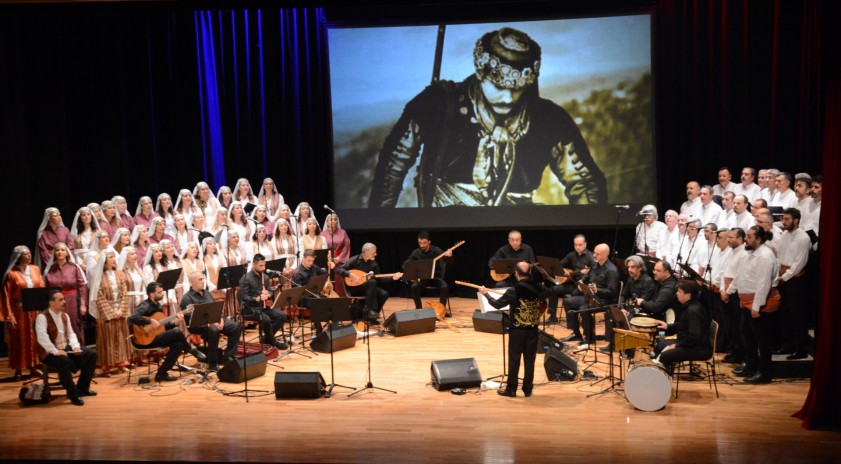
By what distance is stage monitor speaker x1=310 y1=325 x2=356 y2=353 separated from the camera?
10.4m

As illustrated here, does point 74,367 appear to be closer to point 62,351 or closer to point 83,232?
point 62,351

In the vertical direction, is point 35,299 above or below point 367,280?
above

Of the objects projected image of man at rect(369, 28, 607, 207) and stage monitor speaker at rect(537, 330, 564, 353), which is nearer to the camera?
stage monitor speaker at rect(537, 330, 564, 353)

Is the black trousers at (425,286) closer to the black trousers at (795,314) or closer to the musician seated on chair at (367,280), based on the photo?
the musician seated on chair at (367,280)

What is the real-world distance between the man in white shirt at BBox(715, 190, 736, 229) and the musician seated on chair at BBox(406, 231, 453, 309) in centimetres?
413

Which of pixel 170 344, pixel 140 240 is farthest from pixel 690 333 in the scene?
pixel 140 240

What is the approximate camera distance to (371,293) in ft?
39.7

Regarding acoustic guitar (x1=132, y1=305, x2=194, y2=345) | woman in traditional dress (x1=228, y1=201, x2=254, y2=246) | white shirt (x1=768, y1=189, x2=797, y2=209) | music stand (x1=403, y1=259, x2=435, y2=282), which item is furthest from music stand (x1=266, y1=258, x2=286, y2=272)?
white shirt (x1=768, y1=189, x2=797, y2=209)

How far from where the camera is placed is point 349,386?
29.3ft

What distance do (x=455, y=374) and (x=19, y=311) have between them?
556cm

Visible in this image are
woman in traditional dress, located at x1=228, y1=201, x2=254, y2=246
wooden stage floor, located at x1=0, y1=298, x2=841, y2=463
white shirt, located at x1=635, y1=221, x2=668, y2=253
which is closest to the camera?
wooden stage floor, located at x1=0, y1=298, x2=841, y2=463

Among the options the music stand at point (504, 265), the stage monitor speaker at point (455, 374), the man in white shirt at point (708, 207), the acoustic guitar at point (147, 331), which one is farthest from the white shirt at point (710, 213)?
the acoustic guitar at point (147, 331)

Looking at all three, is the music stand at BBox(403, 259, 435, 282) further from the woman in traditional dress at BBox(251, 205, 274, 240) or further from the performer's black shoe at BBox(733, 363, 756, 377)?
the performer's black shoe at BBox(733, 363, 756, 377)

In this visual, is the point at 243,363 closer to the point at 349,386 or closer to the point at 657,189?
the point at 349,386
